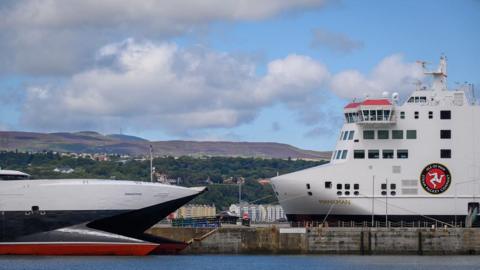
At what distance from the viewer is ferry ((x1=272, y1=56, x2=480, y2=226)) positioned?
243 ft

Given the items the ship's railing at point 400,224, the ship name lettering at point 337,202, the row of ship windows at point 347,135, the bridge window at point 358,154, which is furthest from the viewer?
the row of ship windows at point 347,135

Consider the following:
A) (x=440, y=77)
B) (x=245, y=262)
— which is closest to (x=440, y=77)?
(x=440, y=77)

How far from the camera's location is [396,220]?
74.2 m

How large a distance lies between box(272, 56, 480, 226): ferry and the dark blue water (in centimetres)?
396

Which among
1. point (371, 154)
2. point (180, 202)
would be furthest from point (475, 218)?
point (180, 202)

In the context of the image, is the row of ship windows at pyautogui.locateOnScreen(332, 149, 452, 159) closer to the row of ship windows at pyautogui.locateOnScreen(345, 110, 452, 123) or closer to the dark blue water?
the row of ship windows at pyautogui.locateOnScreen(345, 110, 452, 123)

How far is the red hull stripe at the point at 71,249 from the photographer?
71625 millimetres

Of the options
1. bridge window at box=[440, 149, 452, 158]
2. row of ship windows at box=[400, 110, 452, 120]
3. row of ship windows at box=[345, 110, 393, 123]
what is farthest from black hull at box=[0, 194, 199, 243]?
bridge window at box=[440, 149, 452, 158]

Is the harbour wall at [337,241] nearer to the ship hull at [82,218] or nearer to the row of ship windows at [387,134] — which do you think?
the ship hull at [82,218]

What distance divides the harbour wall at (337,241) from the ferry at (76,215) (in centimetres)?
398

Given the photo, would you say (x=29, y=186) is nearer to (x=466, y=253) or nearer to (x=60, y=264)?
(x=60, y=264)

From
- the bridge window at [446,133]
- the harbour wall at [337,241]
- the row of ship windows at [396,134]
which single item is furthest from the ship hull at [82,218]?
the bridge window at [446,133]

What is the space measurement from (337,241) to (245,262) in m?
6.04

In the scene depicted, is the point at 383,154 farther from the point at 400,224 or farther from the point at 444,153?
the point at 400,224
